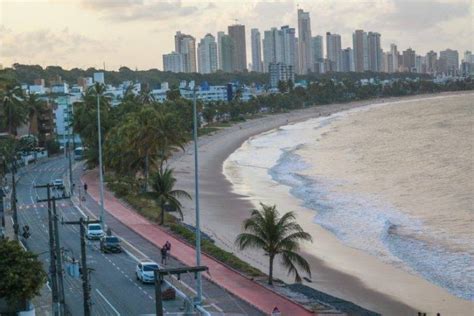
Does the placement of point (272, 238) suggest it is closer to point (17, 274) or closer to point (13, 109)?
point (17, 274)

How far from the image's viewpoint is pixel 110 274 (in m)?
29.7

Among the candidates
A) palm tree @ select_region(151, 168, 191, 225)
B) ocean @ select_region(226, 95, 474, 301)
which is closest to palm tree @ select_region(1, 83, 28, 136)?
ocean @ select_region(226, 95, 474, 301)

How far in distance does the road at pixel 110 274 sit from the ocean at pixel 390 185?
9.82m

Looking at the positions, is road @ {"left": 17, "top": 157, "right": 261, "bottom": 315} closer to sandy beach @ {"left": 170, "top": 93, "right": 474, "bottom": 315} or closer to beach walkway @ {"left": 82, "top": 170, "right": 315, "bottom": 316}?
beach walkway @ {"left": 82, "top": 170, "right": 315, "bottom": 316}

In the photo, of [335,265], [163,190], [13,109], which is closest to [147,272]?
[335,265]

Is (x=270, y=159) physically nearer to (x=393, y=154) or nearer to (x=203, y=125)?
(x=393, y=154)

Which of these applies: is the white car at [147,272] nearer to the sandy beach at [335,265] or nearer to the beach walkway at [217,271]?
the beach walkway at [217,271]

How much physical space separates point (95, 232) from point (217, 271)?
8364 millimetres

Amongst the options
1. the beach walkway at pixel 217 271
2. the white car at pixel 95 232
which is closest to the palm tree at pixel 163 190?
the beach walkway at pixel 217 271

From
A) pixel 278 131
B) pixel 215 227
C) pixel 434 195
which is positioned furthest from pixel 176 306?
pixel 278 131

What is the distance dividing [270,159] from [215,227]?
39179mm

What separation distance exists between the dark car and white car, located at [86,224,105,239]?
222cm

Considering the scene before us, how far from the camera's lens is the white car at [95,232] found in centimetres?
3653

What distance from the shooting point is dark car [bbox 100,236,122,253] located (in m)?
33.7
